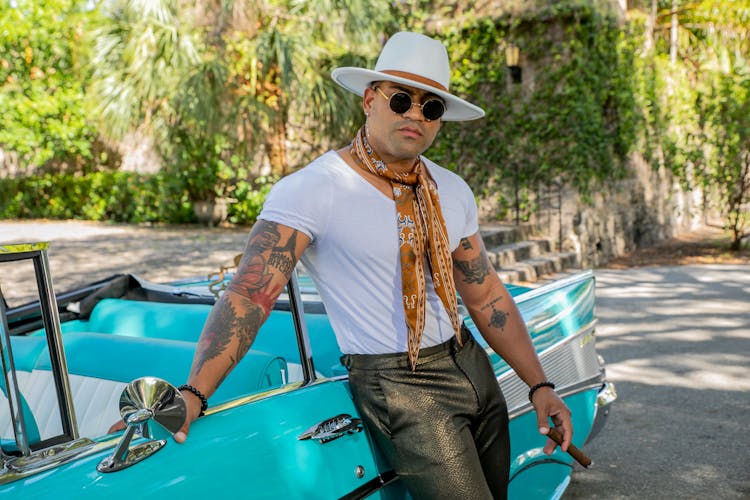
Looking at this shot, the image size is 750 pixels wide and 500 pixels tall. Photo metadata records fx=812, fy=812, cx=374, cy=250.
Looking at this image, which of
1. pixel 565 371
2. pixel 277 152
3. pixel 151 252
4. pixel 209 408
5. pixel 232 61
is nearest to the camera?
pixel 209 408

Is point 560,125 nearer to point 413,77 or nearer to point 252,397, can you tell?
point 413,77

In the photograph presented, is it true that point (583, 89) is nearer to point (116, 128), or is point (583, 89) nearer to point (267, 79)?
point (267, 79)

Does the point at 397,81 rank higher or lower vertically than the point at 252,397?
higher

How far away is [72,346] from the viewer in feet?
8.21

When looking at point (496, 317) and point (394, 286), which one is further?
point (496, 317)

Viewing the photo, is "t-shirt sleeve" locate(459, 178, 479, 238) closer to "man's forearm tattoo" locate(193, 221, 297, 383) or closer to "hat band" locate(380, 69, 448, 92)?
"hat band" locate(380, 69, 448, 92)

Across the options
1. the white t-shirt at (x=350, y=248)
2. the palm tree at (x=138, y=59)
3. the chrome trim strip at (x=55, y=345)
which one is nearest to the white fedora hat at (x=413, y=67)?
the white t-shirt at (x=350, y=248)

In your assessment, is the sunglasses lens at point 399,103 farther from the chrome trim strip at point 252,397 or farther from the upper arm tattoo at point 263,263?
the chrome trim strip at point 252,397

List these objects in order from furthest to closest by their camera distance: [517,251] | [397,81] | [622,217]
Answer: [622,217], [517,251], [397,81]

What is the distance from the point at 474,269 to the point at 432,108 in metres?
0.50

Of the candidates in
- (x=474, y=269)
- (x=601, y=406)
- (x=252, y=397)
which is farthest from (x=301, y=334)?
(x=601, y=406)

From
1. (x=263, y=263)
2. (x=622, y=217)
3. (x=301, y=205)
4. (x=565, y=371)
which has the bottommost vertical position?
(x=622, y=217)

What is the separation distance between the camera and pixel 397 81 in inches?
83.5

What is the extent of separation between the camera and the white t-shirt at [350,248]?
1.96 m
